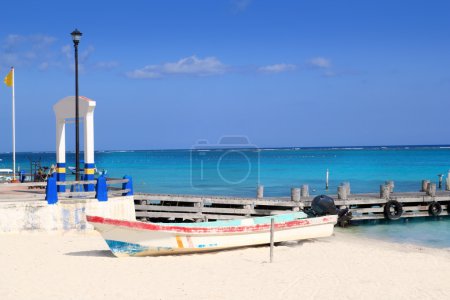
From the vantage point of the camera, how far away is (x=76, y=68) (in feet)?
65.1

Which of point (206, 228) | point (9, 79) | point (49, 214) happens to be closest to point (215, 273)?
point (206, 228)

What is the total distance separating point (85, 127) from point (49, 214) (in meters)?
3.77

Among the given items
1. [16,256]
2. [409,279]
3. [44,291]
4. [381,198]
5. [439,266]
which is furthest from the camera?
[381,198]

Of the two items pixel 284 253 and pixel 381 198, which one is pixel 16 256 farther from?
pixel 381 198

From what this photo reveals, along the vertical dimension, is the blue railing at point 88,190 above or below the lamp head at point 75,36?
below

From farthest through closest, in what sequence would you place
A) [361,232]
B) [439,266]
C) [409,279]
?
[361,232] → [439,266] → [409,279]

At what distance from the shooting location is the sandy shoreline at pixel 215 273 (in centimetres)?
1220

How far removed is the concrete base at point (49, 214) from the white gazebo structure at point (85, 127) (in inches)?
68.0

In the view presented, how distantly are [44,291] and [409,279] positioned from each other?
875 cm

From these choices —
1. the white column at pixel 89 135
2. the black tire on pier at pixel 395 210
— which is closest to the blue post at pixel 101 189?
the white column at pixel 89 135

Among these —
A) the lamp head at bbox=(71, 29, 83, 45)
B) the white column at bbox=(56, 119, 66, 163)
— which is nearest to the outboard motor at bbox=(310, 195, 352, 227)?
the white column at bbox=(56, 119, 66, 163)

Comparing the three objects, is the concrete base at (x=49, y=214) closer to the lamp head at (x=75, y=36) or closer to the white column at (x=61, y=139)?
the white column at (x=61, y=139)

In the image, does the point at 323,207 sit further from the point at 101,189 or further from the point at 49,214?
the point at 49,214

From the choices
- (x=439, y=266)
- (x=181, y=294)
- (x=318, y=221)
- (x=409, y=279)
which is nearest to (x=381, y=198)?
(x=318, y=221)
